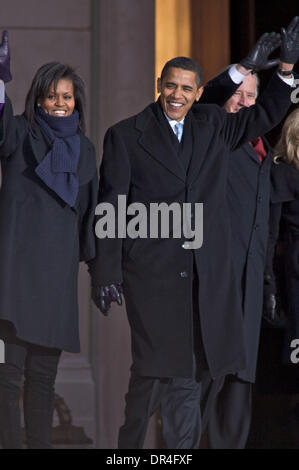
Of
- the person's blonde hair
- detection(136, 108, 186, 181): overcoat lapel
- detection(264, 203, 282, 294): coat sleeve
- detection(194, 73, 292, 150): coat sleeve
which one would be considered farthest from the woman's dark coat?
the person's blonde hair

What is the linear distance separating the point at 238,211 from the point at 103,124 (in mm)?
1012

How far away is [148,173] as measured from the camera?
3270mm

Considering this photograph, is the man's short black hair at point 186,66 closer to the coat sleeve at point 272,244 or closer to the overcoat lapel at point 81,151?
the overcoat lapel at point 81,151

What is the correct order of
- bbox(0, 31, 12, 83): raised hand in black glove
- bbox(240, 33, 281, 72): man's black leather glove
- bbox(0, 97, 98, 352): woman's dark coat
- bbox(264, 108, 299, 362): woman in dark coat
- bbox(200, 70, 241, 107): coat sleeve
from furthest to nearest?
1. bbox(264, 108, 299, 362): woman in dark coat
2. bbox(200, 70, 241, 107): coat sleeve
3. bbox(240, 33, 281, 72): man's black leather glove
4. bbox(0, 97, 98, 352): woman's dark coat
5. bbox(0, 31, 12, 83): raised hand in black glove

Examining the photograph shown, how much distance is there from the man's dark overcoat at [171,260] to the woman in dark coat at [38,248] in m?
0.15

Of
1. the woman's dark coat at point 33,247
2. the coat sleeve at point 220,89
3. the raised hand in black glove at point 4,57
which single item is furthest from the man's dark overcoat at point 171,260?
the raised hand in black glove at point 4,57

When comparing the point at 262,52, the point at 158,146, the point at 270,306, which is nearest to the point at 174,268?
the point at 158,146

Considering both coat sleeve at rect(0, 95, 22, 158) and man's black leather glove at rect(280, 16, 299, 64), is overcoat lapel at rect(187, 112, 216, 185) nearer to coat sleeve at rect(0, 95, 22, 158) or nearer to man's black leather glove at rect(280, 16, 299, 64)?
man's black leather glove at rect(280, 16, 299, 64)

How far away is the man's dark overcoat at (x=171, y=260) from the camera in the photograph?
10.6ft

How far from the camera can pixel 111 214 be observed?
3.26m

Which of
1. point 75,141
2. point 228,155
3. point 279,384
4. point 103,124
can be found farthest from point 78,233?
point 279,384

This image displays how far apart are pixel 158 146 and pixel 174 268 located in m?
0.44

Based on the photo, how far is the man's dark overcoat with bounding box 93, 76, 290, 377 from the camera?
3.22m
